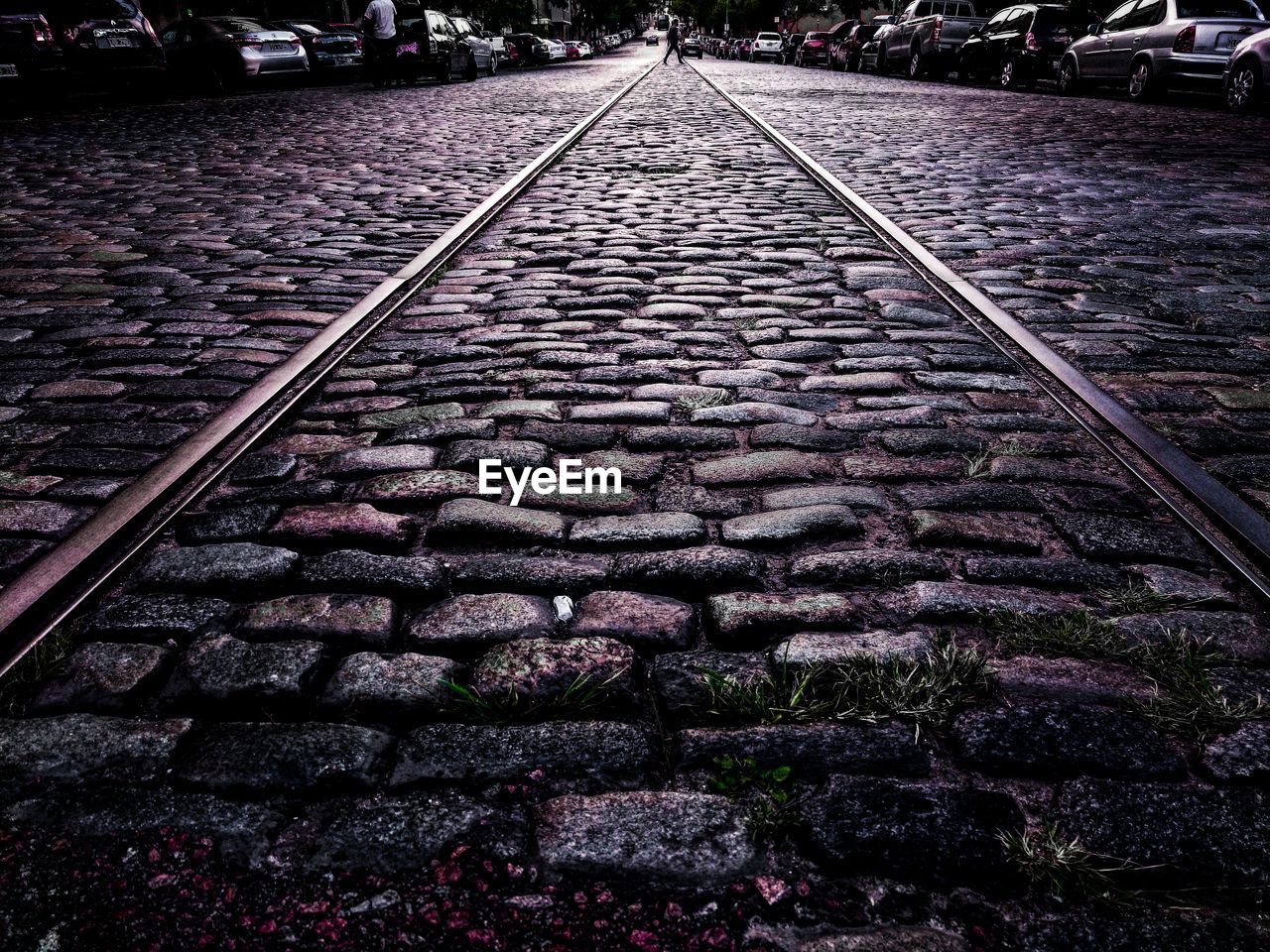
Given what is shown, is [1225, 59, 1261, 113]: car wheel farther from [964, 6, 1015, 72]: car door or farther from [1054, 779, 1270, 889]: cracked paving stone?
[1054, 779, 1270, 889]: cracked paving stone

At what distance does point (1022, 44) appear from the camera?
18375 mm

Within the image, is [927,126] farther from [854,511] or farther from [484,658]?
[484,658]

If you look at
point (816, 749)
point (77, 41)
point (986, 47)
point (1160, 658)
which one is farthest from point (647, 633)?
point (986, 47)

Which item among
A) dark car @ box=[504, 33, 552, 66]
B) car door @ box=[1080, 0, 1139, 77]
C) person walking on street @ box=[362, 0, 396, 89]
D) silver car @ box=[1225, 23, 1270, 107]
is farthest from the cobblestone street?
dark car @ box=[504, 33, 552, 66]

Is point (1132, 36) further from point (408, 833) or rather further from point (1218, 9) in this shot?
point (408, 833)

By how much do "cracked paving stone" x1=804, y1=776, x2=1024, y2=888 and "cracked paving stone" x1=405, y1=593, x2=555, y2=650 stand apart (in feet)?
2.44

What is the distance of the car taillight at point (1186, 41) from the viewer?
1294 centimetres

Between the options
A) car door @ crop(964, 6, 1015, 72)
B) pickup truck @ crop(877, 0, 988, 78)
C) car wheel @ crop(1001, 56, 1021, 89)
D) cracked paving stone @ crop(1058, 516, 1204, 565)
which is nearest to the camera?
cracked paving stone @ crop(1058, 516, 1204, 565)

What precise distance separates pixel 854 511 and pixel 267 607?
1.51 metres

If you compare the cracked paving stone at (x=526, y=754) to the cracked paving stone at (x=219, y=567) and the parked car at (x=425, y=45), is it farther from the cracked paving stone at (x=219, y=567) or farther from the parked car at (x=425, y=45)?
the parked car at (x=425, y=45)

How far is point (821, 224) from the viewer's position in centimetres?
618

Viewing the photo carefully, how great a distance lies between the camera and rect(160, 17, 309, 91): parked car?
17.7 meters

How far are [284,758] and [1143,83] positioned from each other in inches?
678

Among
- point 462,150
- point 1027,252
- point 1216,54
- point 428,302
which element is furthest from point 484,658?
point 1216,54
